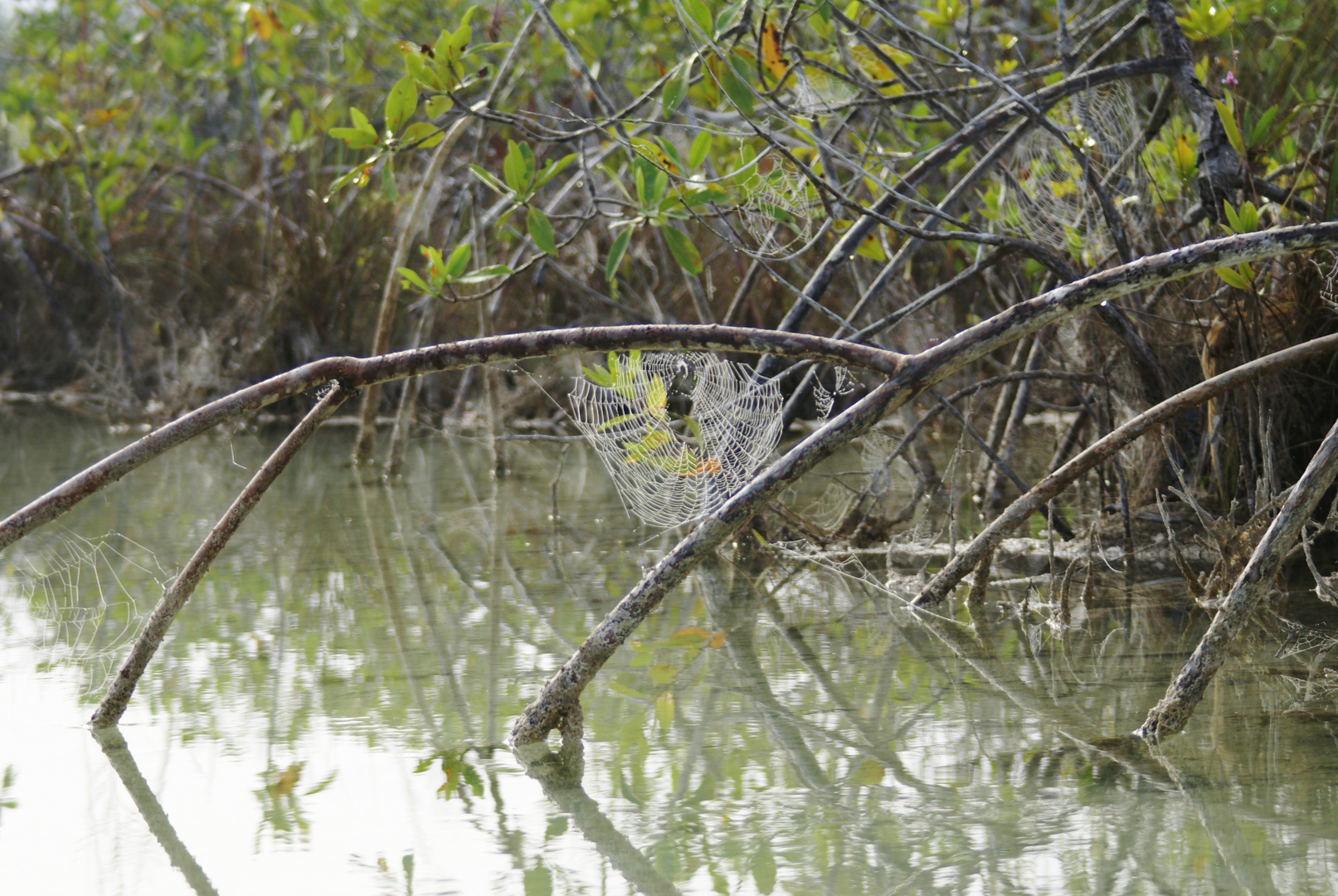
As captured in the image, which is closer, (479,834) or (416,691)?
(479,834)

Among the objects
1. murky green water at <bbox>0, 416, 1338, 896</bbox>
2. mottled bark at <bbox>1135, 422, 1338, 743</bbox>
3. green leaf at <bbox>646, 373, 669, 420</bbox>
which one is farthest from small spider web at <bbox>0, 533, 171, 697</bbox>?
mottled bark at <bbox>1135, 422, 1338, 743</bbox>

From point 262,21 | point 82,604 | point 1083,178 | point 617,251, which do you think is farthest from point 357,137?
point 262,21

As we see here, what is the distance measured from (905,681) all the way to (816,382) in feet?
3.78

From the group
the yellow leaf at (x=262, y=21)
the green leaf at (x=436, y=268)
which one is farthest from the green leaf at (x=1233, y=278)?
the yellow leaf at (x=262, y=21)

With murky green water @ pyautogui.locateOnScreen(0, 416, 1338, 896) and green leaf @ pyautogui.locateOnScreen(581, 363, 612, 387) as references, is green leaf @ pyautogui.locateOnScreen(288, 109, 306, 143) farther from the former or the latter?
green leaf @ pyautogui.locateOnScreen(581, 363, 612, 387)

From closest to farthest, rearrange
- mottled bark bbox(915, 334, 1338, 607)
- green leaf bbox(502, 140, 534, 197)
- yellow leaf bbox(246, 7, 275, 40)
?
1. mottled bark bbox(915, 334, 1338, 607)
2. green leaf bbox(502, 140, 534, 197)
3. yellow leaf bbox(246, 7, 275, 40)

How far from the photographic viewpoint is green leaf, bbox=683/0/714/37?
2.73 metres

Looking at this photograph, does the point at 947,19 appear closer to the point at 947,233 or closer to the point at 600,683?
the point at 947,233

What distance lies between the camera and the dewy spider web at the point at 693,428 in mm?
2982

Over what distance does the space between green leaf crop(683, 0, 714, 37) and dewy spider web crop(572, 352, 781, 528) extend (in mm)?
723

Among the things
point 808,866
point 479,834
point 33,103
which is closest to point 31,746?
point 479,834

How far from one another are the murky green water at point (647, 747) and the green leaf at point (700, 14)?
51.3 inches

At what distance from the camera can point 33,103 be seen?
8820 millimetres

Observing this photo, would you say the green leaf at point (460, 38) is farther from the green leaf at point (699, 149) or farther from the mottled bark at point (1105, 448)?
the mottled bark at point (1105, 448)
